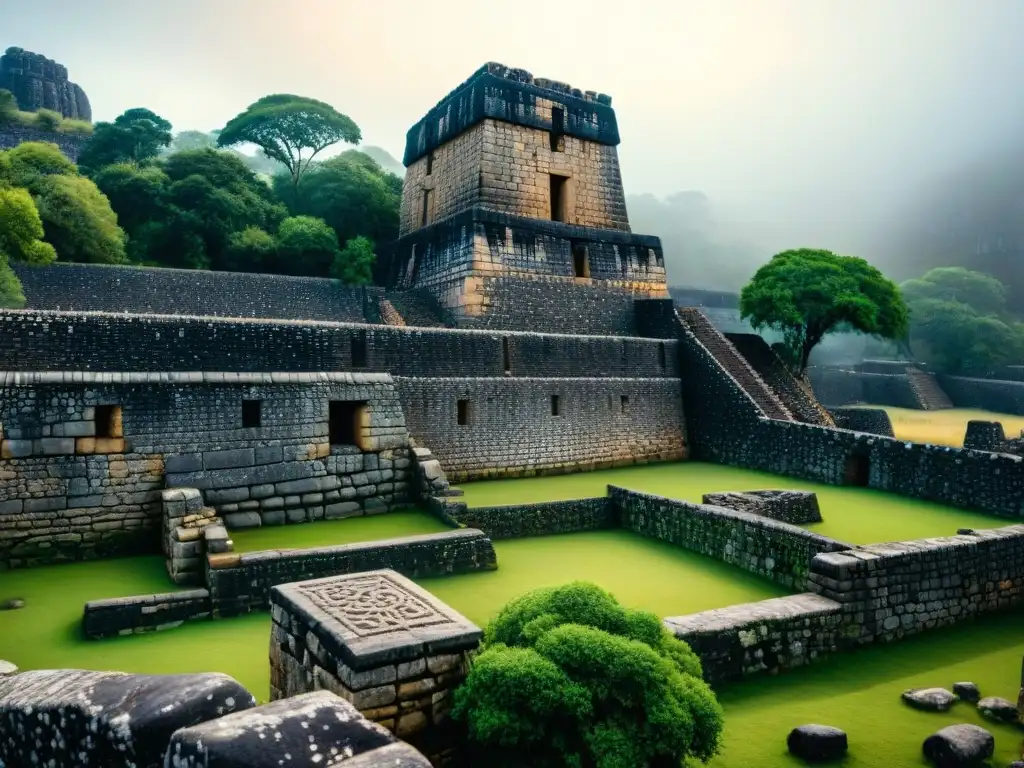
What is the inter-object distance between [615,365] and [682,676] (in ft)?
40.4

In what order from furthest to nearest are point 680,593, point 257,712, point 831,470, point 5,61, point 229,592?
point 5,61 < point 831,470 < point 680,593 < point 229,592 < point 257,712

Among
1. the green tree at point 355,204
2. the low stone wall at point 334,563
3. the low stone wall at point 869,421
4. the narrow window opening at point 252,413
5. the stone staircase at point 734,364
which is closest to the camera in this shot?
the low stone wall at point 334,563

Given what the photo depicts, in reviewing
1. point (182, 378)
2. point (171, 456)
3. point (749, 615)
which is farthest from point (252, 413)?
point (749, 615)

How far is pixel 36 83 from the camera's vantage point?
1865 inches

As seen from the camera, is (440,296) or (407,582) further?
(440,296)

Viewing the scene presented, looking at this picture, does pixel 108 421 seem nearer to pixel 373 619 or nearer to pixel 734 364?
pixel 373 619

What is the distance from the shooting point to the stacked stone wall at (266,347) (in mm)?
9656

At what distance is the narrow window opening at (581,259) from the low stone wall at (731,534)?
329 inches

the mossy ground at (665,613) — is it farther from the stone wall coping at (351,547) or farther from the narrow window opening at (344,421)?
the narrow window opening at (344,421)

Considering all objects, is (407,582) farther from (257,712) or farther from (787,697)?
(787,697)

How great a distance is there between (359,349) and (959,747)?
9887mm

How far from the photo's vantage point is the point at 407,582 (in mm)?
4738

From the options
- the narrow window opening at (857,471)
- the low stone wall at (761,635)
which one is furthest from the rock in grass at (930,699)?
the narrow window opening at (857,471)

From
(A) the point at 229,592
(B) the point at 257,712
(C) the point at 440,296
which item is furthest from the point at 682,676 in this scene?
(C) the point at 440,296
